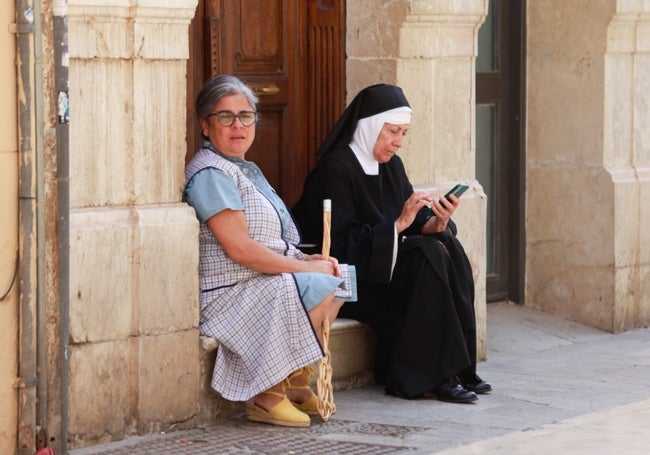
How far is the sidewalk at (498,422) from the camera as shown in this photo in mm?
6188

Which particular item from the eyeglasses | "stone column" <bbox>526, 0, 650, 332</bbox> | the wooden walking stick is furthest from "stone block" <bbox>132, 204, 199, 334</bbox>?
"stone column" <bbox>526, 0, 650, 332</bbox>

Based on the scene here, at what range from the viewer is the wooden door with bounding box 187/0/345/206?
7.62 m

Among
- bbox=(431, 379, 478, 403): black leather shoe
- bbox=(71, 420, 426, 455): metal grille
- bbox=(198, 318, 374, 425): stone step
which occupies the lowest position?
bbox=(71, 420, 426, 455): metal grille

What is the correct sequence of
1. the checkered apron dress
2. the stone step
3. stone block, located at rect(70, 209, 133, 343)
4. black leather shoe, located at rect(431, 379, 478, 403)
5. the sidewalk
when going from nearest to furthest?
stone block, located at rect(70, 209, 133, 343)
the sidewalk
the checkered apron dress
black leather shoe, located at rect(431, 379, 478, 403)
the stone step

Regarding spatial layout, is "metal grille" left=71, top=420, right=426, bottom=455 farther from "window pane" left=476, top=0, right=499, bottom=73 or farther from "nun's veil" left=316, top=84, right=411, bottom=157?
"window pane" left=476, top=0, right=499, bottom=73

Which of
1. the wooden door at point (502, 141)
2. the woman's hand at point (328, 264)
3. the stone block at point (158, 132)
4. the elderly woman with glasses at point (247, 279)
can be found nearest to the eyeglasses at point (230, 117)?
the elderly woman with glasses at point (247, 279)

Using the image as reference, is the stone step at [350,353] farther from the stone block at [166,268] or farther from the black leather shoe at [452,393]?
the stone block at [166,268]

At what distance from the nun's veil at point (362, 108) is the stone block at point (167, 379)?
1.32 m

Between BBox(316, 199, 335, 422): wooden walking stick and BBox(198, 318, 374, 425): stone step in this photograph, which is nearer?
BBox(316, 199, 335, 422): wooden walking stick

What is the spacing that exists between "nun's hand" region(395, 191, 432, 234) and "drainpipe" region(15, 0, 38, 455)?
1.95 metres

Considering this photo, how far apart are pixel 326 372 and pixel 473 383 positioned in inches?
39.8

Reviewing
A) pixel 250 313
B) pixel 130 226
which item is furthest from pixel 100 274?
pixel 250 313

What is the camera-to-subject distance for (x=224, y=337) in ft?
21.4

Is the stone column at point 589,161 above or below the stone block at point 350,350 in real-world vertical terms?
above
